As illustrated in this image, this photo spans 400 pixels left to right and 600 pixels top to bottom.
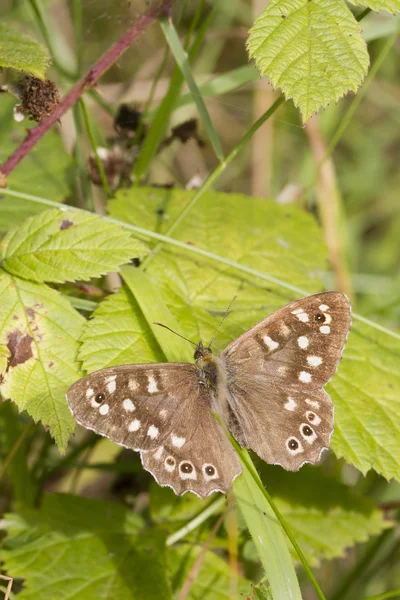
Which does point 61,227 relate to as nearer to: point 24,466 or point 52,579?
point 24,466

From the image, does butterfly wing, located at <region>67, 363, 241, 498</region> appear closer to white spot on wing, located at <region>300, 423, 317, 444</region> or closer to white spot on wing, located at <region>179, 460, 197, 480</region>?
white spot on wing, located at <region>179, 460, 197, 480</region>

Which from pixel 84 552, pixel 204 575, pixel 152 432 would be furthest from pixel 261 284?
pixel 84 552

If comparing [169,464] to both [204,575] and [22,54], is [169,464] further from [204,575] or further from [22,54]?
[22,54]

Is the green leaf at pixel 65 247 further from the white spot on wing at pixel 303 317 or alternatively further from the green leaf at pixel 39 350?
the white spot on wing at pixel 303 317

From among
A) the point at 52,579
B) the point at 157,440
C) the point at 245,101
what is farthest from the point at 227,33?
the point at 52,579

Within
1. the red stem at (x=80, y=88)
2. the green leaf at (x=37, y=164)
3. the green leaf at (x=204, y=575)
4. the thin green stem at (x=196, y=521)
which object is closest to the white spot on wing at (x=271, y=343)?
the thin green stem at (x=196, y=521)

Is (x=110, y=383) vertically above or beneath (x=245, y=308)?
beneath
